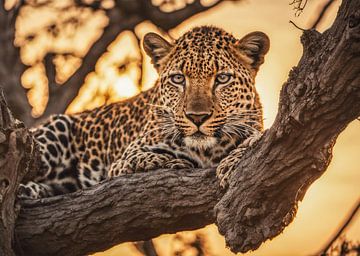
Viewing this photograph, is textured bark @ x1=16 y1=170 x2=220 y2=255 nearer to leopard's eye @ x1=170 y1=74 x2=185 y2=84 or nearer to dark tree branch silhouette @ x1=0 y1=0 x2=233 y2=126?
leopard's eye @ x1=170 y1=74 x2=185 y2=84

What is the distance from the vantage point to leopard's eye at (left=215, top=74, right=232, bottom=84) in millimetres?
9258

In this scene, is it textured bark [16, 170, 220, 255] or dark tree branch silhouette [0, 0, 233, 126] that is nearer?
textured bark [16, 170, 220, 255]

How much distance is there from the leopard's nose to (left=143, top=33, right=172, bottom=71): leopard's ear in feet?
4.15

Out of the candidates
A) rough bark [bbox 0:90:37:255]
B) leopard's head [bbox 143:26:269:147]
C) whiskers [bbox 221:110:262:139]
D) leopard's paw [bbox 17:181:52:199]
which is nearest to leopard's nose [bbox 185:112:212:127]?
leopard's head [bbox 143:26:269:147]

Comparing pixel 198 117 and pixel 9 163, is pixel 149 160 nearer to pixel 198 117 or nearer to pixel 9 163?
pixel 198 117

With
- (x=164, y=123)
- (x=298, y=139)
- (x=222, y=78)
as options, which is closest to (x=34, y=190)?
(x=164, y=123)

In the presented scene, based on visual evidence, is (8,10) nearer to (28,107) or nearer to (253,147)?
(28,107)

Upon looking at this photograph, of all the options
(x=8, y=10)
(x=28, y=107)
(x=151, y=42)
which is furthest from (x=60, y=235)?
(x=8, y=10)

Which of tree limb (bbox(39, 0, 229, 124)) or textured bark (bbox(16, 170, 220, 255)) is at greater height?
tree limb (bbox(39, 0, 229, 124))

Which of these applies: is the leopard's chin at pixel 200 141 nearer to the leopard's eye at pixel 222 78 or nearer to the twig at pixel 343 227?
the leopard's eye at pixel 222 78

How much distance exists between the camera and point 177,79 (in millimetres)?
9430

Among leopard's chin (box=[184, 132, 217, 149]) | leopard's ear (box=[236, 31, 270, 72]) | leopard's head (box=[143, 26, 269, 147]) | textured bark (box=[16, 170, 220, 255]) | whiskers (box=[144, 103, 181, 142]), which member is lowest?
textured bark (box=[16, 170, 220, 255])

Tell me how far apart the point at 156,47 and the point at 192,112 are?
144 cm

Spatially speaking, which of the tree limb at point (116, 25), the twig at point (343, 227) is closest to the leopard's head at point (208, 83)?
the twig at point (343, 227)
